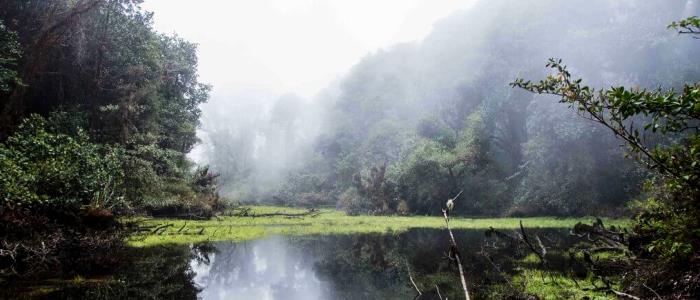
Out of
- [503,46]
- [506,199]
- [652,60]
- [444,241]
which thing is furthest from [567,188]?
[503,46]

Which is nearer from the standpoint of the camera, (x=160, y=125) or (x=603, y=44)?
(x=160, y=125)

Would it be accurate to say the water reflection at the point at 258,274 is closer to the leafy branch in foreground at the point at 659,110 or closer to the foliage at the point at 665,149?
the foliage at the point at 665,149

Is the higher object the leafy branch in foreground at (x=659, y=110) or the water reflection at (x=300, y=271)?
the leafy branch in foreground at (x=659, y=110)

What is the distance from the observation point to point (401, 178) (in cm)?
5138

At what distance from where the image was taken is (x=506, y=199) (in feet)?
159

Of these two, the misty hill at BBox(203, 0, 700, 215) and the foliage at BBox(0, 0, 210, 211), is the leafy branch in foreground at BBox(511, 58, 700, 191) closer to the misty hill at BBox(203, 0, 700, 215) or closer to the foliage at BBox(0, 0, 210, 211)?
the foliage at BBox(0, 0, 210, 211)

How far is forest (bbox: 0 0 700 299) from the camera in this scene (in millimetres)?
9711

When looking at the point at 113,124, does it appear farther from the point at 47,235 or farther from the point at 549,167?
the point at 549,167

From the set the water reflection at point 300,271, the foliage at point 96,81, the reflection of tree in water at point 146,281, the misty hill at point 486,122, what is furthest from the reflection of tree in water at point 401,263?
the misty hill at point 486,122

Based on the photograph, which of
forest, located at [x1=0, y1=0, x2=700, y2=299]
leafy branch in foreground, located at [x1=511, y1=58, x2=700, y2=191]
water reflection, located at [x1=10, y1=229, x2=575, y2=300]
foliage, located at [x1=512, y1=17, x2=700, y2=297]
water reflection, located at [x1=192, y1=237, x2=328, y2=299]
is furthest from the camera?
water reflection, located at [x1=192, y1=237, x2=328, y2=299]

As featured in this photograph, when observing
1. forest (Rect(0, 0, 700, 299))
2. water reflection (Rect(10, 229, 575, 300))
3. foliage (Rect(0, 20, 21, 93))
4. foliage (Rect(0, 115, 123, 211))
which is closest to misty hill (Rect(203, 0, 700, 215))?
forest (Rect(0, 0, 700, 299))

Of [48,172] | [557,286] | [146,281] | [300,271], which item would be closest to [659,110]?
[557,286]

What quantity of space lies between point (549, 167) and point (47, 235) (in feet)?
148

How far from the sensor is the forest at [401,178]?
971cm
